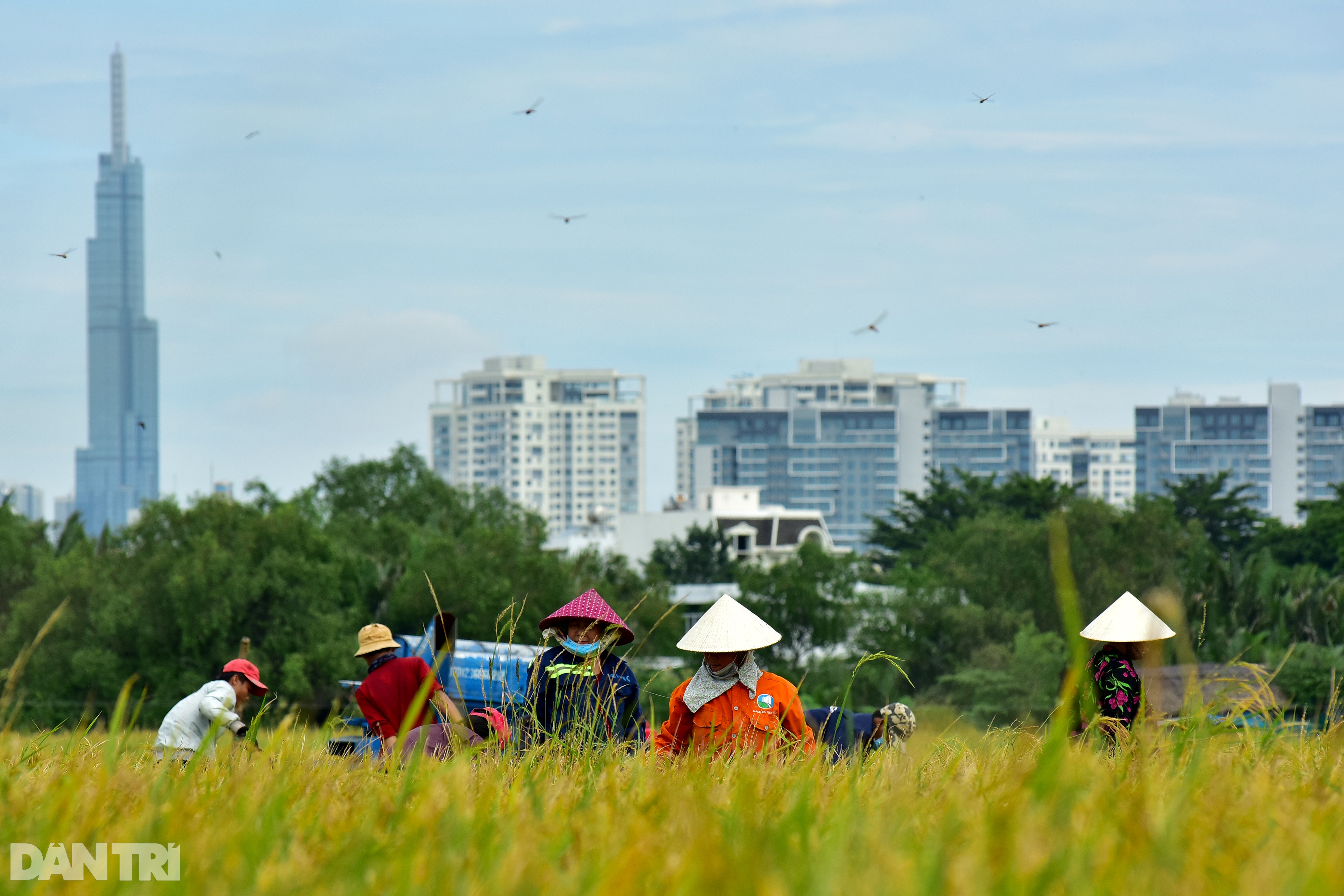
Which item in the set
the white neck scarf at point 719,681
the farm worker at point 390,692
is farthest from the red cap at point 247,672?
the white neck scarf at point 719,681

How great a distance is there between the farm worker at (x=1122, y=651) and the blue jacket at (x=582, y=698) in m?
1.59

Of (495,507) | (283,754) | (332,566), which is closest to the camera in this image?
(283,754)

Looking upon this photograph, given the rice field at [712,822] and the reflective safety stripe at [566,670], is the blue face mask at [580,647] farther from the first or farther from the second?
the rice field at [712,822]

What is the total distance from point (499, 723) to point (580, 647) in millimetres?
818

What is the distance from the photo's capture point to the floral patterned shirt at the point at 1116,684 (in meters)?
5.28

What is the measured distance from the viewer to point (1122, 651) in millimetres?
5449

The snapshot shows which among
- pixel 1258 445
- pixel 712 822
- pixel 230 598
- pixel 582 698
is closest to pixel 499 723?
pixel 582 698

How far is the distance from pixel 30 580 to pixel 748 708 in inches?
1647

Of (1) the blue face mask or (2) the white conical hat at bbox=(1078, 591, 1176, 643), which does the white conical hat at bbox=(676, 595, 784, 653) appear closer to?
(1) the blue face mask

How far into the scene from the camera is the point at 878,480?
199375 mm

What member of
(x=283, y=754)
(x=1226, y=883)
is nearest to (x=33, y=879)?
(x=283, y=754)

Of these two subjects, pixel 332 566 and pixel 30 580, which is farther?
pixel 30 580

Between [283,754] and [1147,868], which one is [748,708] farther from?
[1147,868]

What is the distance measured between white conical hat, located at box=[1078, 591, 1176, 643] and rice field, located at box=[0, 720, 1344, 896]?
138 cm
